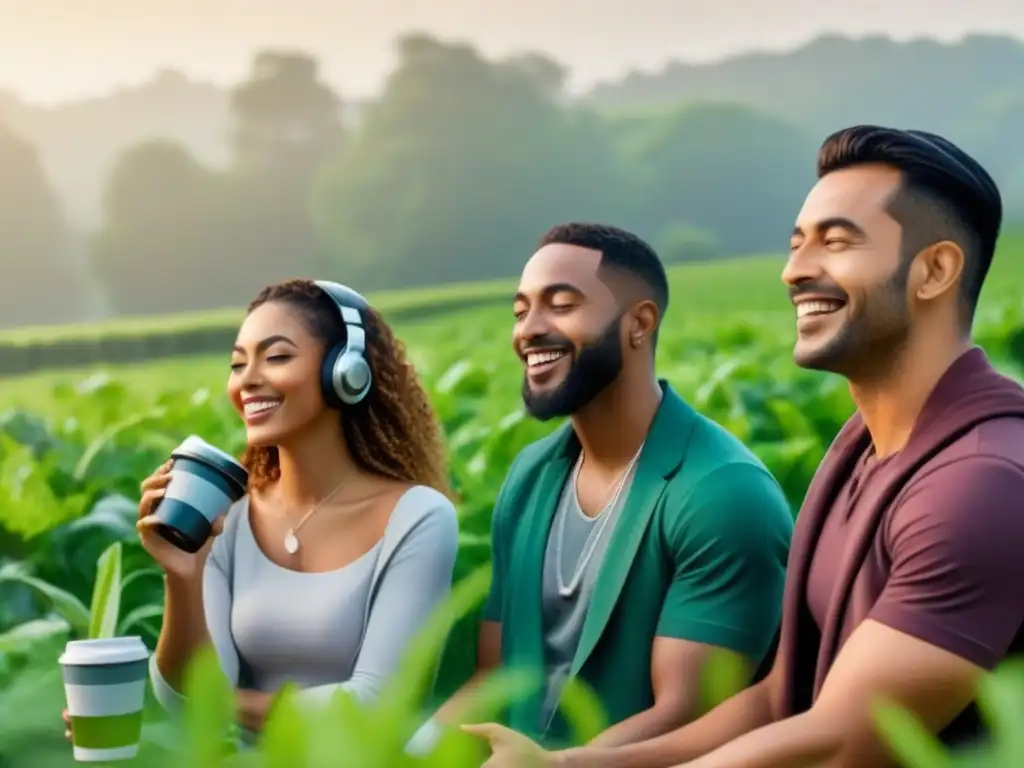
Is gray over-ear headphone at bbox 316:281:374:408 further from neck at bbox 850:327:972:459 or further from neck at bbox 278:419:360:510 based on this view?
neck at bbox 850:327:972:459

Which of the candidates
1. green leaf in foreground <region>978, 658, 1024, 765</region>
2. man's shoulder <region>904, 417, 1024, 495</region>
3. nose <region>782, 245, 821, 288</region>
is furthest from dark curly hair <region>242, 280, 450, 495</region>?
green leaf in foreground <region>978, 658, 1024, 765</region>

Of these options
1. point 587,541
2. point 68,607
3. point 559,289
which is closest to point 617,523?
point 587,541

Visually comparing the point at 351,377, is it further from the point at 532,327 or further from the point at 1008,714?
the point at 1008,714

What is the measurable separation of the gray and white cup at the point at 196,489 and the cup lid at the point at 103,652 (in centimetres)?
55

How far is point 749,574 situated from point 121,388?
4.78m

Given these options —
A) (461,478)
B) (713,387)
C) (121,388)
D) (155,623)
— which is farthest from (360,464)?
(121,388)

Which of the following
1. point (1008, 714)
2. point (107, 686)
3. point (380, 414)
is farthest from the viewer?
point (380, 414)

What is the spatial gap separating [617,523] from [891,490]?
2.37ft

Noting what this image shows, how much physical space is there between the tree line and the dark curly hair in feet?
74.0

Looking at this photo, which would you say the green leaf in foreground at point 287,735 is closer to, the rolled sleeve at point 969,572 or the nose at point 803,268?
the rolled sleeve at point 969,572

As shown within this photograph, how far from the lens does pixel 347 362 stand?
2953 mm

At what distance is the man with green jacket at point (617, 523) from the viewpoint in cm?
265

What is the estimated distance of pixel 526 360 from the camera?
9.34 feet

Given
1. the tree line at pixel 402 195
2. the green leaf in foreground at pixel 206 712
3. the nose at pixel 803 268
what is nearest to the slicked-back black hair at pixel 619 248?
the nose at pixel 803 268
